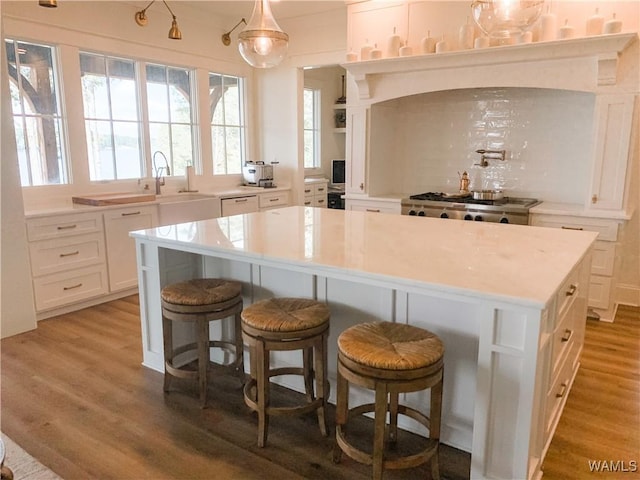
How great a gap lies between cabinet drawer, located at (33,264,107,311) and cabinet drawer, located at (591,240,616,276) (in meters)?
4.01

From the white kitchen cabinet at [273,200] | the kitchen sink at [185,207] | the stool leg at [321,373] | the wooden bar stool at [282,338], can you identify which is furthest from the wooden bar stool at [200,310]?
the white kitchen cabinet at [273,200]

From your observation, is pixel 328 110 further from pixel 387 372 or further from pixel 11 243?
pixel 387 372

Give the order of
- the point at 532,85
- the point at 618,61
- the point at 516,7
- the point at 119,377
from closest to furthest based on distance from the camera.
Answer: the point at 516,7 → the point at 119,377 → the point at 618,61 → the point at 532,85

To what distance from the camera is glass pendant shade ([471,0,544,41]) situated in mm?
2109

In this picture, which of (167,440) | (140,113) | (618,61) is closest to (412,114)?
(618,61)

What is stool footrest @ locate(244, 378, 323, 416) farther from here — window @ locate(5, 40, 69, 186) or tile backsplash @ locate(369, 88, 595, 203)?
tile backsplash @ locate(369, 88, 595, 203)

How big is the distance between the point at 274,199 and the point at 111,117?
199 centimetres

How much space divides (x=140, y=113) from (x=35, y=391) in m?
3.03

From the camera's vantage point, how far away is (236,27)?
5.41m

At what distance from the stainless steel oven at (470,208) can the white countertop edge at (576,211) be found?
92 millimetres

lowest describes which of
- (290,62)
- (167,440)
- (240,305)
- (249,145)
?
(167,440)

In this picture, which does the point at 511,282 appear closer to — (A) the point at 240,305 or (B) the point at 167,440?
(A) the point at 240,305

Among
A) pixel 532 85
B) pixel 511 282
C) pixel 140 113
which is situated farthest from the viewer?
pixel 140 113

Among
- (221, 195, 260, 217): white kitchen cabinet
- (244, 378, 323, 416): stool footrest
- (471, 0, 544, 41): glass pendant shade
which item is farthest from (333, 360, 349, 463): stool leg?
(221, 195, 260, 217): white kitchen cabinet
